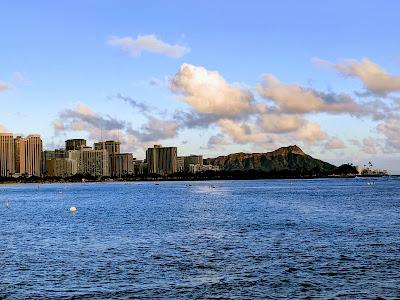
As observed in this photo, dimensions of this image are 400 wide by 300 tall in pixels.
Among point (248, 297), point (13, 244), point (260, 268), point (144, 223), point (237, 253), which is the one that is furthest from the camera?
point (144, 223)

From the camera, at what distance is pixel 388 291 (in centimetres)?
4006

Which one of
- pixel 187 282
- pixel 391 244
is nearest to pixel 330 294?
pixel 187 282

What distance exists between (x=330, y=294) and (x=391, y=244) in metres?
27.9

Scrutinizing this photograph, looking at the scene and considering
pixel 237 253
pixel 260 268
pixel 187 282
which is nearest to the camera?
pixel 187 282

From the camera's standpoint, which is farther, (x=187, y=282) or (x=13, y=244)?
(x=13, y=244)

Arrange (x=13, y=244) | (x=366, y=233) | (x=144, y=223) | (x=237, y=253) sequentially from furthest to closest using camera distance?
(x=144, y=223), (x=366, y=233), (x=13, y=244), (x=237, y=253)

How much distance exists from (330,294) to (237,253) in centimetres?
1976

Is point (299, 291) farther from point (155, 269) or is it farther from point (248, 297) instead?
point (155, 269)

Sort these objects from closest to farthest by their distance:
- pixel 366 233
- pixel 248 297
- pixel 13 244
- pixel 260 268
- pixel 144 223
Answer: pixel 248 297
pixel 260 268
pixel 13 244
pixel 366 233
pixel 144 223

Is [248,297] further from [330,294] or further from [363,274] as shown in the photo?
[363,274]

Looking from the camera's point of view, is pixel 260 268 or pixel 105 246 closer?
pixel 260 268

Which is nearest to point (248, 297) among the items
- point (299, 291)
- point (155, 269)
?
point (299, 291)

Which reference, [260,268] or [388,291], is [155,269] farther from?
[388,291]

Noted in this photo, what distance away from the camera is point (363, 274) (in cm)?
4619
